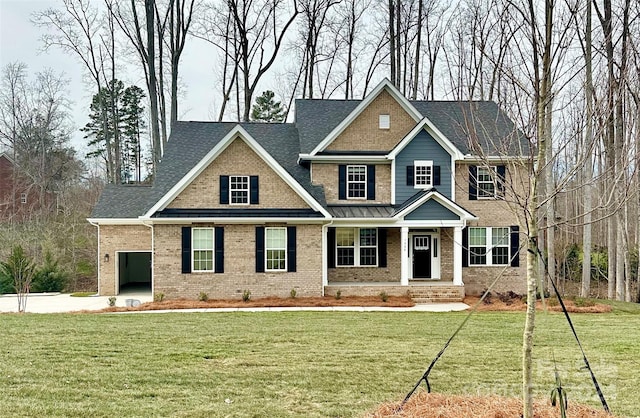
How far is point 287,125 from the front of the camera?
23984mm

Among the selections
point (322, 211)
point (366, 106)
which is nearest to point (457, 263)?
point (322, 211)

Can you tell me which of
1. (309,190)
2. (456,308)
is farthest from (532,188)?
(309,190)

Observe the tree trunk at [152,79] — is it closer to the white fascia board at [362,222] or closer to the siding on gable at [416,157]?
the white fascia board at [362,222]

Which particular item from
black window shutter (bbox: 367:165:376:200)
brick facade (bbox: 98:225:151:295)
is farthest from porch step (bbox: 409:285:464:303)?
brick facade (bbox: 98:225:151:295)

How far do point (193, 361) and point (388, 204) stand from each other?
43.4ft

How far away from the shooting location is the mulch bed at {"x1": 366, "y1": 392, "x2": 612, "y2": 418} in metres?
5.35

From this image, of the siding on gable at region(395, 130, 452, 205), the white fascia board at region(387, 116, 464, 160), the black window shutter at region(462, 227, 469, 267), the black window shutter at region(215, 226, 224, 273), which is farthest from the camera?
the black window shutter at region(462, 227, 469, 267)

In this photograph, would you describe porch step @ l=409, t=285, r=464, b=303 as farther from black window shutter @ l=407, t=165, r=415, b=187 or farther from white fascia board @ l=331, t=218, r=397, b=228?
black window shutter @ l=407, t=165, r=415, b=187

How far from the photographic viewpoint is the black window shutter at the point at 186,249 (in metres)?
18.0

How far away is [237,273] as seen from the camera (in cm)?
1812

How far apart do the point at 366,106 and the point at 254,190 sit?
5.71 metres

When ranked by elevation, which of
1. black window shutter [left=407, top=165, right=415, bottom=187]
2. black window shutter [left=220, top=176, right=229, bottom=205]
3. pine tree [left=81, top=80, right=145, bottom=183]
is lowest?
black window shutter [left=220, top=176, right=229, bottom=205]

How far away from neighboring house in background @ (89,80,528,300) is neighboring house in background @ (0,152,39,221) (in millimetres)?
17854

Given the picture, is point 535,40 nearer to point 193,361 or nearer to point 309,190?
point 193,361
